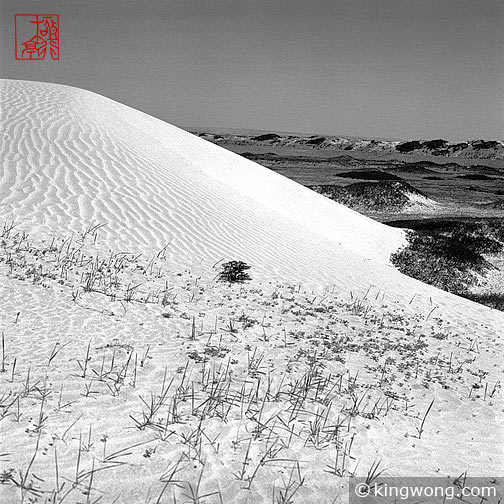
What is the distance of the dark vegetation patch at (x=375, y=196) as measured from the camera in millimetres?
34031

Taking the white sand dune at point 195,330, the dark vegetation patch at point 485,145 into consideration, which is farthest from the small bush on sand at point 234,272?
the dark vegetation patch at point 485,145

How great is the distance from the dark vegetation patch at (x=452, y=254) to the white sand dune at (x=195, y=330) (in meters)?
4.15

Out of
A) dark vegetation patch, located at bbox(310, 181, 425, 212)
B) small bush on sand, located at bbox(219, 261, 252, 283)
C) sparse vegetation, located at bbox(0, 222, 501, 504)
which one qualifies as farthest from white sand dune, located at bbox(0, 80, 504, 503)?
dark vegetation patch, located at bbox(310, 181, 425, 212)

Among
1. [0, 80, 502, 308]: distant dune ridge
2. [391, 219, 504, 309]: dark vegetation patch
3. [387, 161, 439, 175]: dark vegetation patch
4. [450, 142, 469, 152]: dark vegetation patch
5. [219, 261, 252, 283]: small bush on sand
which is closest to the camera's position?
[219, 261, 252, 283]: small bush on sand

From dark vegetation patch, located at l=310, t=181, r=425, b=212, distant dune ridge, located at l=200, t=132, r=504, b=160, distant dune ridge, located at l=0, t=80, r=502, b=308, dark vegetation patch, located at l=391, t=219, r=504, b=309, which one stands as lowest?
dark vegetation patch, located at l=391, t=219, r=504, b=309

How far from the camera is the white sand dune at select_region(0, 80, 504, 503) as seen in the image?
Result: 443cm

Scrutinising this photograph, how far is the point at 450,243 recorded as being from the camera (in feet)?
69.3

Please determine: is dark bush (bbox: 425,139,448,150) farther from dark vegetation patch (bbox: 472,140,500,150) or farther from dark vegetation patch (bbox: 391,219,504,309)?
dark vegetation patch (bbox: 391,219,504,309)

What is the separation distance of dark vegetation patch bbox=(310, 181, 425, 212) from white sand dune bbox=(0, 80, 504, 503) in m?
18.3

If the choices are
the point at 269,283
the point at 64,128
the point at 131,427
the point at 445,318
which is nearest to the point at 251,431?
the point at 131,427

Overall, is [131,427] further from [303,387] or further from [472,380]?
[472,380]

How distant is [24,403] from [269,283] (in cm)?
569

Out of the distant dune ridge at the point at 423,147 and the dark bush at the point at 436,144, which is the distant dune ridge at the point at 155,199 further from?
the dark bush at the point at 436,144

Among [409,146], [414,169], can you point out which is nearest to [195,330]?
[414,169]
